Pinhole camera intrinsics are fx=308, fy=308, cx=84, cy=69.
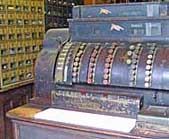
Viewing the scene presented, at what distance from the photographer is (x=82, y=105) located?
158cm

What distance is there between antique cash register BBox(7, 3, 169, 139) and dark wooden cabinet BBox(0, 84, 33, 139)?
105cm

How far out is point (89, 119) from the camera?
4.76ft

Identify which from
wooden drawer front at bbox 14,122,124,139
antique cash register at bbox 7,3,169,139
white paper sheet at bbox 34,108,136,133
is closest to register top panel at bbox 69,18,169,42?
antique cash register at bbox 7,3,169,139

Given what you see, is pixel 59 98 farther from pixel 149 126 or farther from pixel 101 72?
pixel 149 126

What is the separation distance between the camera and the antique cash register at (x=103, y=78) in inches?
55.6

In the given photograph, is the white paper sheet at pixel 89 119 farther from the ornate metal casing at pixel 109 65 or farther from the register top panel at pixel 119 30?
the register top panel at pixel 119 30

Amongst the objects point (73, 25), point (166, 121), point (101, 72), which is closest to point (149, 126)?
point (166, 121)

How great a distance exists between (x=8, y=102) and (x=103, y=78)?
4.66ft

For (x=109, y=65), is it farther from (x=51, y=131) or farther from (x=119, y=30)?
(x=51, y=131)

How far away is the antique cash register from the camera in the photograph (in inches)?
55.6

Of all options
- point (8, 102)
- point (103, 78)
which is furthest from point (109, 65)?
point (8, 102)

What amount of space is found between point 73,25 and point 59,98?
1.39 ft

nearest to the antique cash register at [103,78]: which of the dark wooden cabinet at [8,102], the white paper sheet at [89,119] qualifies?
the white paper sheet at [89,119]

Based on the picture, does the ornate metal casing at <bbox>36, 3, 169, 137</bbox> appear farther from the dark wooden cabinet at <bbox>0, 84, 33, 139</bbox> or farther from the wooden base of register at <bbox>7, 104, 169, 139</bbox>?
the dark wooden cabinet at <bbox>0, 84, 33, 139</bbox>
